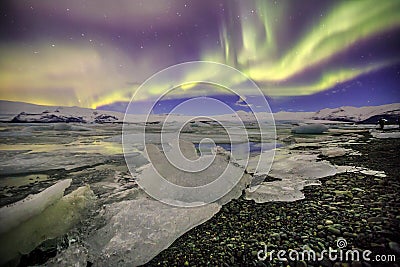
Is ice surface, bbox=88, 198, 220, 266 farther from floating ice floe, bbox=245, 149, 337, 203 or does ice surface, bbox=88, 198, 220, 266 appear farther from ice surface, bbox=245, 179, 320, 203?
floating ice floe, bbox=245, 149, 337, 203

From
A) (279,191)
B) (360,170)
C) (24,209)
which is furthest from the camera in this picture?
(360,170)

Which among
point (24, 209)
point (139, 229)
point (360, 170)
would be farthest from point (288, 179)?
point (24, 209)

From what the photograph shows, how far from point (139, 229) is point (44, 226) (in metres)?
1.11

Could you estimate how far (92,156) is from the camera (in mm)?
6773

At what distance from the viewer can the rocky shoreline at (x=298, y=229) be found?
197 centimetres

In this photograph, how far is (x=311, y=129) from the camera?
15.2 metres

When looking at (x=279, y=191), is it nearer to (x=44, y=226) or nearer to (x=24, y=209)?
(x=44, y=226)

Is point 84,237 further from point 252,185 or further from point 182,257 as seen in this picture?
point 252,185

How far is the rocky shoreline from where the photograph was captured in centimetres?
197

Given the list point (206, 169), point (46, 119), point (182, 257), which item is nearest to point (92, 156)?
point (206, 169)

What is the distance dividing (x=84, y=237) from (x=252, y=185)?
279 cm

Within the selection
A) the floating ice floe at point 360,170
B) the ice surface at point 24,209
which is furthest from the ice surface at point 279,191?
the ice surface at point 24,209

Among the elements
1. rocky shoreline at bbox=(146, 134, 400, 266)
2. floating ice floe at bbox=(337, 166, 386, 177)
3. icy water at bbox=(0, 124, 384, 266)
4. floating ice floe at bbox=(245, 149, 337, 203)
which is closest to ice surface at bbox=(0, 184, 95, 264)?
icy water at bbox=(0, 124, 384, 266)

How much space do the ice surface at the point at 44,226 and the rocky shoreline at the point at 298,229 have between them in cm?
134
